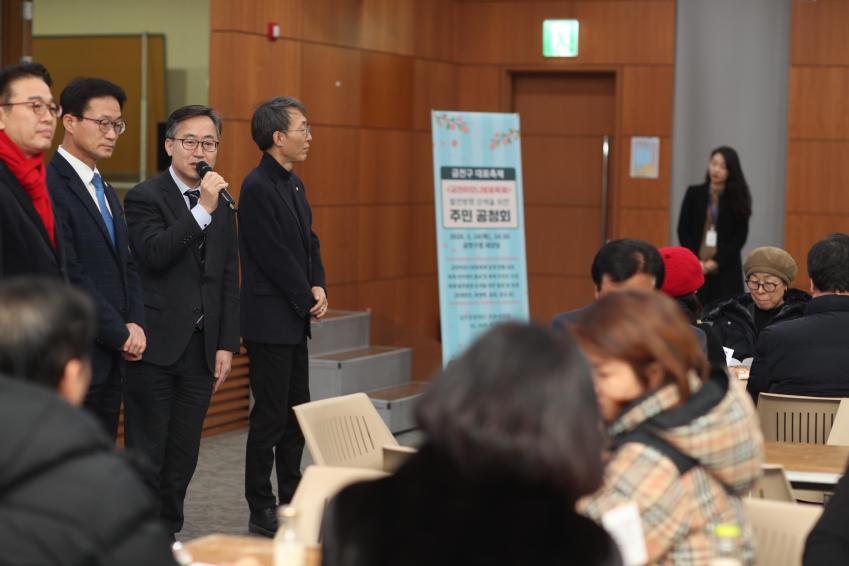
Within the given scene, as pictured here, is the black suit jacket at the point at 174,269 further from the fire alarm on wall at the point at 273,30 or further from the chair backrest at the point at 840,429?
the fire alarm on wall at the point at 273,30

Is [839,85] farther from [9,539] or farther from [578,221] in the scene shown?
[9,539]

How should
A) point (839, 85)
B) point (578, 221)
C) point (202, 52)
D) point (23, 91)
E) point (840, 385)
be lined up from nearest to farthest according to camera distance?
point (23, 91), point (840, 385), point (202, 52), point (839, 85), point (578, 221)

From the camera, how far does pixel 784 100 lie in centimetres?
1055

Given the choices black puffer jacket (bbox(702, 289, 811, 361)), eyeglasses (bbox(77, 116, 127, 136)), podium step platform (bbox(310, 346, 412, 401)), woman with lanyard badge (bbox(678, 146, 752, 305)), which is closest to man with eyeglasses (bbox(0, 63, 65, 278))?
eyeglasses (bbox(77, 116, 127, 136))

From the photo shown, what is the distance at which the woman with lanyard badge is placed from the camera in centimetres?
872

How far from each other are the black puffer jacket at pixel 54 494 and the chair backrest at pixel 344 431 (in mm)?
1980

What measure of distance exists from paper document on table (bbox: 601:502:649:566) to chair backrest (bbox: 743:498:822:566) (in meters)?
0.66

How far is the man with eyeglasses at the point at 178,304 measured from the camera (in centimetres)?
469

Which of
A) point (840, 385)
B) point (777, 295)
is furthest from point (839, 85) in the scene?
point (840, 385)

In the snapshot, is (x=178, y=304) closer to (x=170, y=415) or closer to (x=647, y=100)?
(x=170, y=415)

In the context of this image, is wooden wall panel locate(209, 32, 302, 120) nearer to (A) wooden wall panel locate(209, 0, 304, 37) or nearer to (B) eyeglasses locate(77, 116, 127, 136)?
(A) wooden wall panel locate(209, 0, 304, 37)

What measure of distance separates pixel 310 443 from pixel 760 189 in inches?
296

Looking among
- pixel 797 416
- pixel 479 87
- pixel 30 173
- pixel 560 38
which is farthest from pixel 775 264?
pixel 479 87

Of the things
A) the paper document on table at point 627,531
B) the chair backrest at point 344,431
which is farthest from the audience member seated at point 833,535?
the chair backrest at point 344,431
